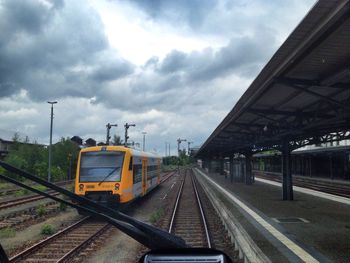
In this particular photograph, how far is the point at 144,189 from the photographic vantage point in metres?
23.3

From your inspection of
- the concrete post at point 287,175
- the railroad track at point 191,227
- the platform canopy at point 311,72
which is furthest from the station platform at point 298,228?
the platform canopy at point 311,72

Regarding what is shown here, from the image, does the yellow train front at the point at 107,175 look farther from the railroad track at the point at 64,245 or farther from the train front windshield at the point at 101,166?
the railroad track at the point at 64,245

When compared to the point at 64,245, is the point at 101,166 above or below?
above

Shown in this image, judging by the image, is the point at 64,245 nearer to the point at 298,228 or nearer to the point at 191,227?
the point at 191,227

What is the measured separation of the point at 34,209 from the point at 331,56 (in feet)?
52.5

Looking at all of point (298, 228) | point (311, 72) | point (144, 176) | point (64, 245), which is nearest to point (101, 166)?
point (144, 176)

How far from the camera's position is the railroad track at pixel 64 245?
399 inches

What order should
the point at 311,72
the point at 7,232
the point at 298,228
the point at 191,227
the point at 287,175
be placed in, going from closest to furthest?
the point at 311,72
the point at 298,228
the point at 7,232
the point at 191,227
the point at 287,175

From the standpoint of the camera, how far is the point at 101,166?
17719mm

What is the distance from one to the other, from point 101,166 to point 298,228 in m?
8.64

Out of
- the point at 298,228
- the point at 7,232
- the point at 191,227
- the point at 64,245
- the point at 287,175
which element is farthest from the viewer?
the point at 287,175

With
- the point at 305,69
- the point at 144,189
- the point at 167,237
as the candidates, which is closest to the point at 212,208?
the point at 144,189

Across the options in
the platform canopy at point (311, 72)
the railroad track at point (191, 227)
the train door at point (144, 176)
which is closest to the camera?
the platform canopy at point (311, 72)

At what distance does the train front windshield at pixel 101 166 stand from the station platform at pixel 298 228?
5152 millimetres
